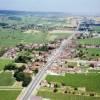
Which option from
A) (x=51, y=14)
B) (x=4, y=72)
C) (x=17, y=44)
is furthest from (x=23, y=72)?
(x=51, y=14)

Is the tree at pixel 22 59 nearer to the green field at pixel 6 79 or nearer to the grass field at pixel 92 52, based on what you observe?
the green field at pixel 6 79

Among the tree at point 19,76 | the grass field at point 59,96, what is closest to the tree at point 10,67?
the tree at point 19,76

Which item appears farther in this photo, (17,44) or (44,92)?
(17,44)

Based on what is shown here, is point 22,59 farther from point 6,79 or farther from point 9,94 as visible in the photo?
point 9,94

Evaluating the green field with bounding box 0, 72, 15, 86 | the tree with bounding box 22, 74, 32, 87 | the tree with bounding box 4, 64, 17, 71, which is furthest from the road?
the tree with bounding box 4, 64, 17, 71

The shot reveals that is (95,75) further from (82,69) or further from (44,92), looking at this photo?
(44,92)

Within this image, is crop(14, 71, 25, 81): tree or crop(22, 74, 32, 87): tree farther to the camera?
crop(14, 71, 25, 81): tree

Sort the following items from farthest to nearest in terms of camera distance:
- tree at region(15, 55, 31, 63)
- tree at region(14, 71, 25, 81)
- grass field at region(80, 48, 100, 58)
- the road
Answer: grass field at region(80, 48, 100, 58) < tree at region(15, 55, 31, 63) < tree at region(14, 71, 25, 81) < the road

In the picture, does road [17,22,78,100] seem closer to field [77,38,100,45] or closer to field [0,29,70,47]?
field [77,38,100,45]
